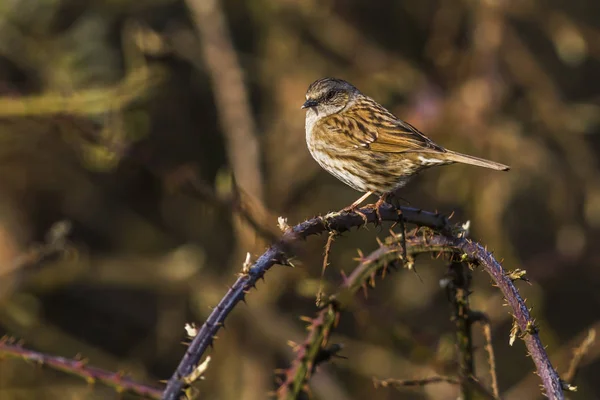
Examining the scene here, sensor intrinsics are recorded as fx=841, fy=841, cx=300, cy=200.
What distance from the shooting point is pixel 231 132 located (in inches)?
266

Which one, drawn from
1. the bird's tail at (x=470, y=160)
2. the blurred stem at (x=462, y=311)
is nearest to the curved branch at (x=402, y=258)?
the blurred stem at (x=462, y=311)

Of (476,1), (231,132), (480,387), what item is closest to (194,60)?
(231,132)

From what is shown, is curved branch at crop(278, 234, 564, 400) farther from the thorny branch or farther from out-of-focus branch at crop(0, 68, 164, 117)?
out-of-focus branch at crop(0, 68, 164, 117)

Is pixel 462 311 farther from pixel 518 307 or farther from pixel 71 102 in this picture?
pixel 71 102

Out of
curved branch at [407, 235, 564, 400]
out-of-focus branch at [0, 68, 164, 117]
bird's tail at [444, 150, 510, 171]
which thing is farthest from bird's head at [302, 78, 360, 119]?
curved branch at [407, 235, 564, 400]

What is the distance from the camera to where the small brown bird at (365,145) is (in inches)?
155

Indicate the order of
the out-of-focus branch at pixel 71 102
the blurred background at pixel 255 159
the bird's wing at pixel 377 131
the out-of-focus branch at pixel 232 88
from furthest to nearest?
1. the out-of-focus branch at pixel 232 88
2. the blurred background at pixel 255 159
3. the out-of-focus branch at pixel 71 102
4. the bird's wing at pixel 377 131

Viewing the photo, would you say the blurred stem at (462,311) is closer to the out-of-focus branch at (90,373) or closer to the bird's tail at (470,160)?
the bird's tail at (470,160)

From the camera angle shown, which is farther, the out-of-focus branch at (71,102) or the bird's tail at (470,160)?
the out-of-focus branch at (71,102)

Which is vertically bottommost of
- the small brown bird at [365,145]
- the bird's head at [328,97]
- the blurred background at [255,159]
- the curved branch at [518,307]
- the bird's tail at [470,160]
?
the curved branch at [518,307]

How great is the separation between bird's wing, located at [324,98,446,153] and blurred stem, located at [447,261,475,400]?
147 centimetres

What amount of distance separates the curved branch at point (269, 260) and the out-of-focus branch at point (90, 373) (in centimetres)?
51

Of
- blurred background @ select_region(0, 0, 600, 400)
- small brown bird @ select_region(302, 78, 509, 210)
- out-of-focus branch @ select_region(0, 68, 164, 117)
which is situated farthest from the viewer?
blurred background @ select_region(0, 0, 600, 400)

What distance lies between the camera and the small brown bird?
3.93 metres
